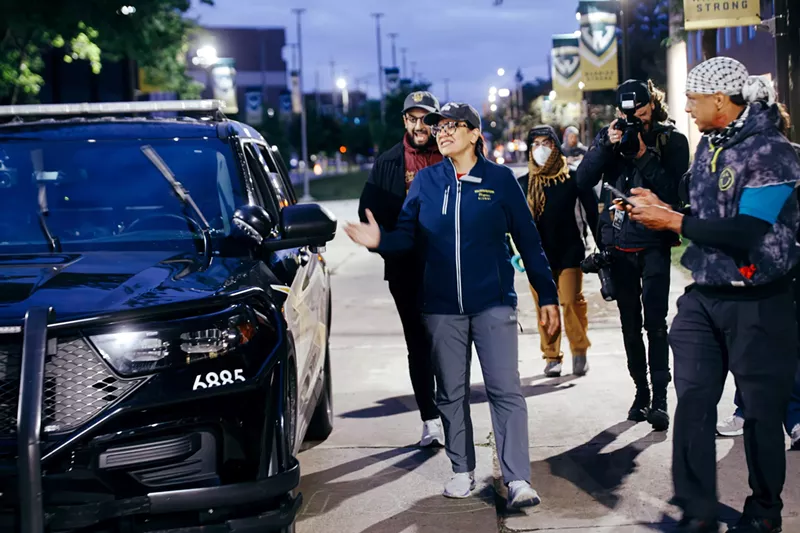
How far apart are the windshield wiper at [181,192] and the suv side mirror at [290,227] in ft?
0.47

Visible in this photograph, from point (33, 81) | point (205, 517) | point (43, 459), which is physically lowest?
point (205, 517)

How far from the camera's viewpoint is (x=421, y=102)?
675cm

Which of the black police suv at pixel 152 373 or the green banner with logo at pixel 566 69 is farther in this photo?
the green banner with logo at pixel 566 69

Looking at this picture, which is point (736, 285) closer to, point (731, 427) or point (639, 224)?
point (639, 224)

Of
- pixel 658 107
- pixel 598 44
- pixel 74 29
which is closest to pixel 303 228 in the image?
pixel 658 107

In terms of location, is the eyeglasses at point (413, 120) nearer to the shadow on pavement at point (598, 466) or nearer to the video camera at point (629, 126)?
the video camera at point (629, 126)

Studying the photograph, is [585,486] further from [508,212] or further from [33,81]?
[33,81]

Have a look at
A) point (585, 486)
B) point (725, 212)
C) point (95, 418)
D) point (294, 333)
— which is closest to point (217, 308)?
point (95, 418)

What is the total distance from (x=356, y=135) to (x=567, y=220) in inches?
5027

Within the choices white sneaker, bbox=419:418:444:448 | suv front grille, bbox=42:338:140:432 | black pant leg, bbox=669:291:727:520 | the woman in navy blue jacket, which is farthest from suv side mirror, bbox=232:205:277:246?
white sneaker, bbox=419:418:444:448

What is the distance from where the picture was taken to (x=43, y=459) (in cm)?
351

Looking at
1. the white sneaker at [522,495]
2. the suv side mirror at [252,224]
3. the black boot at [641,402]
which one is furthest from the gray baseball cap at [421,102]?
the white sneaker at [522,495]

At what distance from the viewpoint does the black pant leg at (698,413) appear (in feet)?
15.7

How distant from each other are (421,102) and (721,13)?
182 inches
